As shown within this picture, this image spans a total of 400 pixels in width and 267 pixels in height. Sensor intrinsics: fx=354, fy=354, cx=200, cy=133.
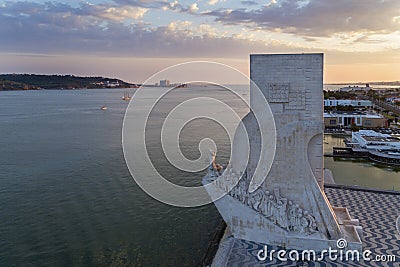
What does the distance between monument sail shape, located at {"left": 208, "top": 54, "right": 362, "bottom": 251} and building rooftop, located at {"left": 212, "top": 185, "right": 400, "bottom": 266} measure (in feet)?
1.53

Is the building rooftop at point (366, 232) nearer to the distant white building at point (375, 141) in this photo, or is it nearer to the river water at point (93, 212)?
the river water at point (93, 212)

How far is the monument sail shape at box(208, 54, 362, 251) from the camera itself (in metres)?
10.1

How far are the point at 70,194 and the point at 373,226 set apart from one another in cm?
1267

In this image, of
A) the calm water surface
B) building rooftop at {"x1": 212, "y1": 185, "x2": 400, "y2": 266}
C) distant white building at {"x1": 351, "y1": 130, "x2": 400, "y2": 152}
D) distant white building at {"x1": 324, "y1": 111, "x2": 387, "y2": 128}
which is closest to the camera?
building rooftop at {"x1": 212, "y1": 185, "x2": 400, "y2": 266}

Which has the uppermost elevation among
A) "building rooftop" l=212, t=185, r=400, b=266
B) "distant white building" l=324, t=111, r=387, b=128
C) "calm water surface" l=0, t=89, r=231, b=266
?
"distant white building" l=324, t=111, r=387, b=128

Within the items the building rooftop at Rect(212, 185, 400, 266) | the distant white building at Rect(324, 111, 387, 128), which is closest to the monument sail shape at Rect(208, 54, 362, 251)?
the building rooftop at Rect(212, 185, 400, 266)

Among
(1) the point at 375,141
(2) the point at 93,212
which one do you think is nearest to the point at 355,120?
(1) the point at 375,141

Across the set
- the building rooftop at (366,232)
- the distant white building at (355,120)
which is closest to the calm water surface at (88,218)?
the building rooftop at (366,232)

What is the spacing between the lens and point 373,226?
37.0 feet

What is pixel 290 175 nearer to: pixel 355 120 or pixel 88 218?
pixel 88 218

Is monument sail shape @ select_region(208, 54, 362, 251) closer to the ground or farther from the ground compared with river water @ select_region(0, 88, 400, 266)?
farther from the ground

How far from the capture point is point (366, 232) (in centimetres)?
1082

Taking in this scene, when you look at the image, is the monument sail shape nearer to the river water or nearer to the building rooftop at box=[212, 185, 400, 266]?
the building rooftop at box=[212, 185, 400, 266]

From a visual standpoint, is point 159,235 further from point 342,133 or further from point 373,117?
point 373,117
